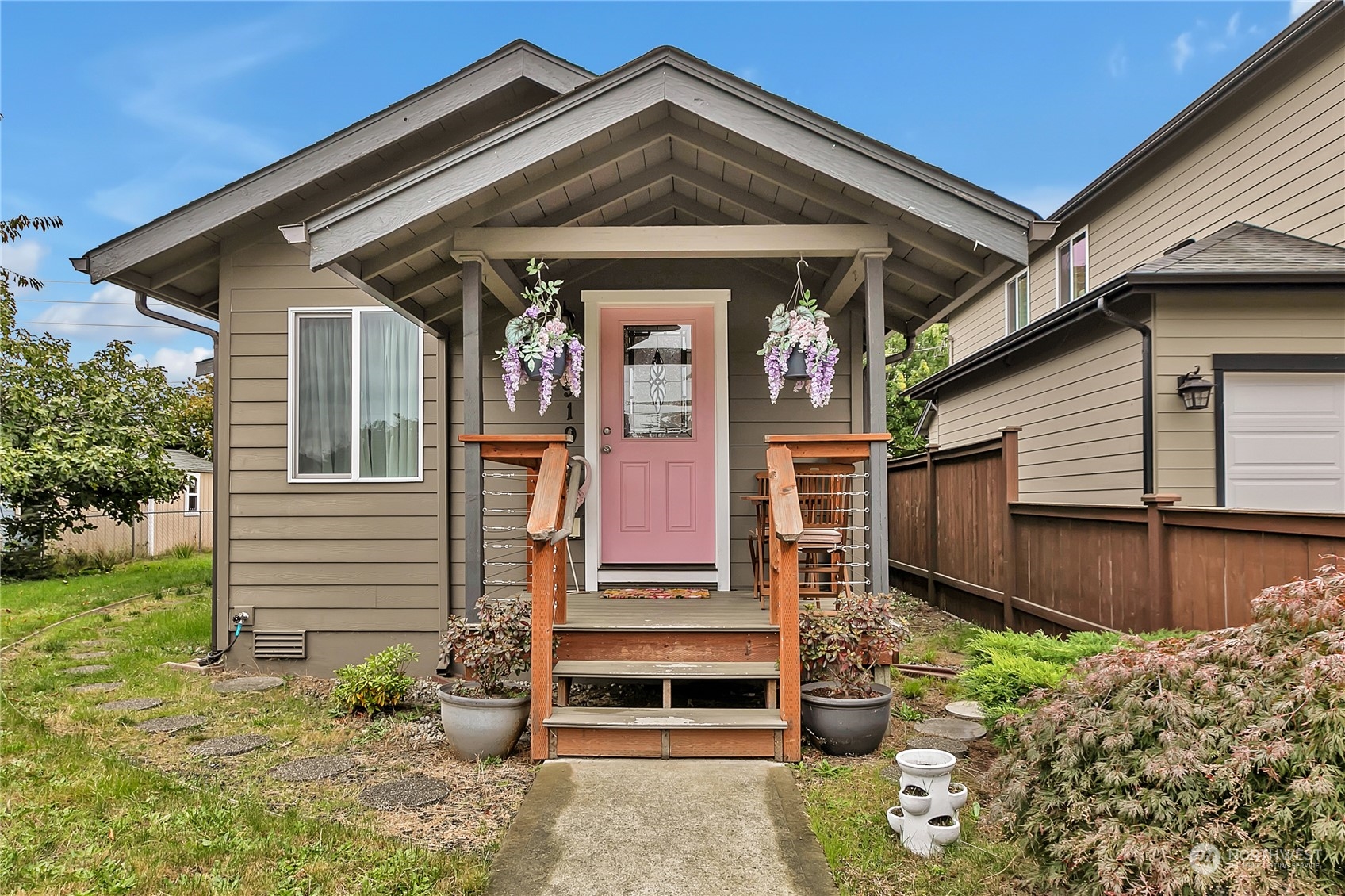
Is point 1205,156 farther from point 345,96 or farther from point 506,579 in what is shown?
point 345,96

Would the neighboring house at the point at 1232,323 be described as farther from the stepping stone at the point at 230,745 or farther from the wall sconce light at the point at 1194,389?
the stepping stone at the point at 230,745

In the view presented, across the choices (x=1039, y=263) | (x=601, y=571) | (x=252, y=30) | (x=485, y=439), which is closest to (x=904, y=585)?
(x=1039, y=263)

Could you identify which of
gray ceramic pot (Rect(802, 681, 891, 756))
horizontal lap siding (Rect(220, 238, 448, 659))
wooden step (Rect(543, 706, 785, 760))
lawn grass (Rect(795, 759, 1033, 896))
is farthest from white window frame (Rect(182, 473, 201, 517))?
lawn grass (Rect(795, 759, 1033, 896))

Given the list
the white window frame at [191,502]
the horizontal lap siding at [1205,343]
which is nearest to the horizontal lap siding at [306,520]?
the horizontal lap siding at [1205,343]

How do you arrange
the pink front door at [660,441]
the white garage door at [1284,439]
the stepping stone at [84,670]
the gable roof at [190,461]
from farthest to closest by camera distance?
1. the gable roof at [190,461]
2. the white garage door at [1284,439]
3. the stepping stone at [84,670]
4. the pink front door at [660,441]

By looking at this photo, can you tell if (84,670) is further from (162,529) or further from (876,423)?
(162,529)

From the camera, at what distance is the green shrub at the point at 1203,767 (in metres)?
2.04

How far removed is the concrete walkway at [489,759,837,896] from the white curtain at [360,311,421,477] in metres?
3.23

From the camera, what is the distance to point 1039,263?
11.9 m

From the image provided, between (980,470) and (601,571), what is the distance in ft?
→ 12.4

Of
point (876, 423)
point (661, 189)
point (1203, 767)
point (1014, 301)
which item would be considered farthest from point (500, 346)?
point (1014, 301)

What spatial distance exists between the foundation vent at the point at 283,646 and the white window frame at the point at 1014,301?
1030cm

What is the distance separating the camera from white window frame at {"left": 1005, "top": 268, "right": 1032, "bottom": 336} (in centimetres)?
1221

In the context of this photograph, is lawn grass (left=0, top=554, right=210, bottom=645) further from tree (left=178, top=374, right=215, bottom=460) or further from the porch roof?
the porch roof
